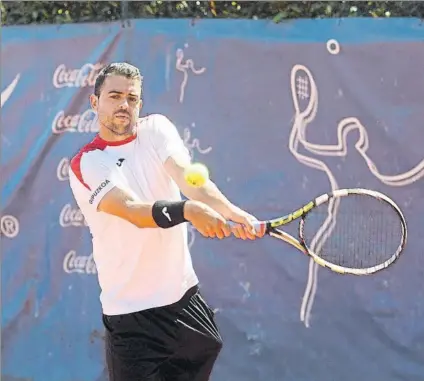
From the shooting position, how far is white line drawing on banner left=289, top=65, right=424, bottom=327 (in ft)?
16.6

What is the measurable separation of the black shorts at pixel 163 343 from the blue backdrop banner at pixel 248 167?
1.52 metres

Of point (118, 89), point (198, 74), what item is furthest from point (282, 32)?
point (118, 89)

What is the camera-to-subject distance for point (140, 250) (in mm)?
3596

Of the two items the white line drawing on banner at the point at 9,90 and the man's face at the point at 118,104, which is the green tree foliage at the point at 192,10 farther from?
the man's face at the point at 118,104

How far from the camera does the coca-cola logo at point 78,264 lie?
5387mm

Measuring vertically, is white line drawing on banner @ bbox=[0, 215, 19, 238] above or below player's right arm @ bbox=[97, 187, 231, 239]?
below

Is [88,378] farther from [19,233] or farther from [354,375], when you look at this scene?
[354,375]

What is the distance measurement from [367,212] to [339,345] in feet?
2.74

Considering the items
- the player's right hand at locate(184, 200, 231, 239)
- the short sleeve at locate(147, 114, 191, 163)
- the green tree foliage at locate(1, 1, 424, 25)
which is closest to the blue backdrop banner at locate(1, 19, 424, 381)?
the green tree foliage at locate(1, 1, 424, 25)

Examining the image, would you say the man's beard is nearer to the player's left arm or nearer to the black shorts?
the player's left arm

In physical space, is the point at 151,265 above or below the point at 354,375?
above

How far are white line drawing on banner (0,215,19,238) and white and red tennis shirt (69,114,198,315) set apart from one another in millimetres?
1948

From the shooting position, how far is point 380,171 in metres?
5.05

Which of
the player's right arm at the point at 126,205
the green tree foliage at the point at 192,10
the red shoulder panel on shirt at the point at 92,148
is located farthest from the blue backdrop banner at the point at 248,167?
the player's right arm at the point at 126,205
